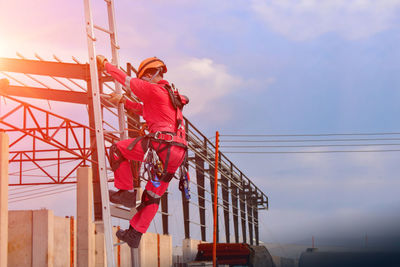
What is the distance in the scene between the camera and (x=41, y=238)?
1520cm

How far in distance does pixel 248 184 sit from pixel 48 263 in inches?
1475

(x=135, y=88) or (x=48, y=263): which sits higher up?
(x=135, y=88)

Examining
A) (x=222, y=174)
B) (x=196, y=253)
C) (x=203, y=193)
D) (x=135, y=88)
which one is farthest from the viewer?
(x=222, y=174)

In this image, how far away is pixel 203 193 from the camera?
111ft

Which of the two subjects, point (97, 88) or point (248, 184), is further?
point (248, 184)

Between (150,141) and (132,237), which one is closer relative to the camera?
(150,141)

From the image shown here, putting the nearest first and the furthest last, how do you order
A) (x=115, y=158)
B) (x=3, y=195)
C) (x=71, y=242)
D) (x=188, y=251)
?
(x=115, y=158) → (x=3, y=195) → (x=71, y=242) → (x=188, y=251)

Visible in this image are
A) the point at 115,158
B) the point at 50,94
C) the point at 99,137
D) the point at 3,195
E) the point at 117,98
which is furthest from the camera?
the point at 50,94

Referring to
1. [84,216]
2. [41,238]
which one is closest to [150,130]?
[84,216]

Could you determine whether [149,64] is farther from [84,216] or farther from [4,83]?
[4,83]

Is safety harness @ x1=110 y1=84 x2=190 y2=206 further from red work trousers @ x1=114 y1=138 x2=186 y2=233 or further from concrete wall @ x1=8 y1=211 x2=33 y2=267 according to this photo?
concrete wall @ x1=8 y1=211 x2=33 y2=267

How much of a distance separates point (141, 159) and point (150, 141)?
0.80 ft

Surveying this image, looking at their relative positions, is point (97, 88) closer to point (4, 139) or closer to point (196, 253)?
point (4, 139)

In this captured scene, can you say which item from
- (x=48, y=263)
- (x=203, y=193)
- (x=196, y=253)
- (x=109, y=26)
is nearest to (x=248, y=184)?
(x=203, y=193)
